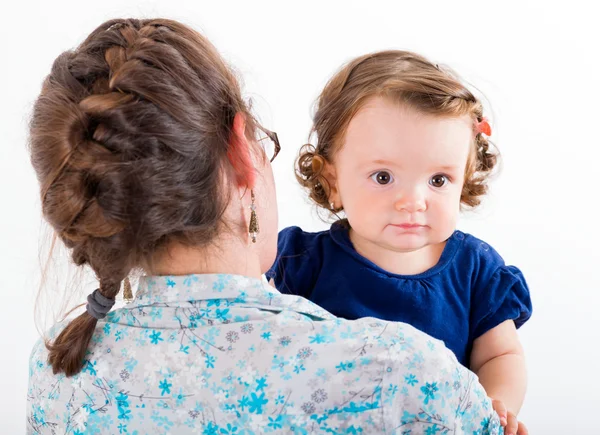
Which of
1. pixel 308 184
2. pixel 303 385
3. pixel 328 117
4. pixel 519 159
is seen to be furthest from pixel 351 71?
pixel 519 159

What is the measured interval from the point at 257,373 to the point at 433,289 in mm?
707

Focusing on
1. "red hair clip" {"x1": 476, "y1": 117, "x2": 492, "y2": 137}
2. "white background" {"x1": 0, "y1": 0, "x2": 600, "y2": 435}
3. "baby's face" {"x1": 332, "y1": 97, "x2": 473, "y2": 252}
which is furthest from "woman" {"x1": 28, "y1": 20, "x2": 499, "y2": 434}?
"white background" {"x1": 0, "y1": 0, "x2": 600, "y2": 435}

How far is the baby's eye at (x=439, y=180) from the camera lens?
74.7 inches

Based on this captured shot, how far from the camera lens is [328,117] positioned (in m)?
2.00

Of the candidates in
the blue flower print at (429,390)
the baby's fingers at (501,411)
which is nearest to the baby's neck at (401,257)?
the baby's fingers at (501,411)

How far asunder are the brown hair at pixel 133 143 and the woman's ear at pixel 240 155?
1cm

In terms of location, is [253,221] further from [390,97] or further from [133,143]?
[390,97]

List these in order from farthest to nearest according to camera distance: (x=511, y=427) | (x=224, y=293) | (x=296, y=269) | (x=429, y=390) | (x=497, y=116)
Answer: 1. (x=497, y=116)
2. (x=296, y=269)
3. (x=511, y=427)
4. (x=224, y=293)
5. (x=429, y=390)

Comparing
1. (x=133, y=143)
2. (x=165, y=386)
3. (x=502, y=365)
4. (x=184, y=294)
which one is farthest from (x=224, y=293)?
(x=502, y=365)

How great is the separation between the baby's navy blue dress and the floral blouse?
1.71ft

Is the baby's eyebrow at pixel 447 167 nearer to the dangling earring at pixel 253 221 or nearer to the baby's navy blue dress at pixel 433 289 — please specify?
the baby's navy blue dress at pixel 433 289

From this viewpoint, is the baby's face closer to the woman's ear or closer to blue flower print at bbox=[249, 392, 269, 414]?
the woman's ear

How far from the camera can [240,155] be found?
4.91 ft

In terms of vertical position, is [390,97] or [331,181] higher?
[390,97]
